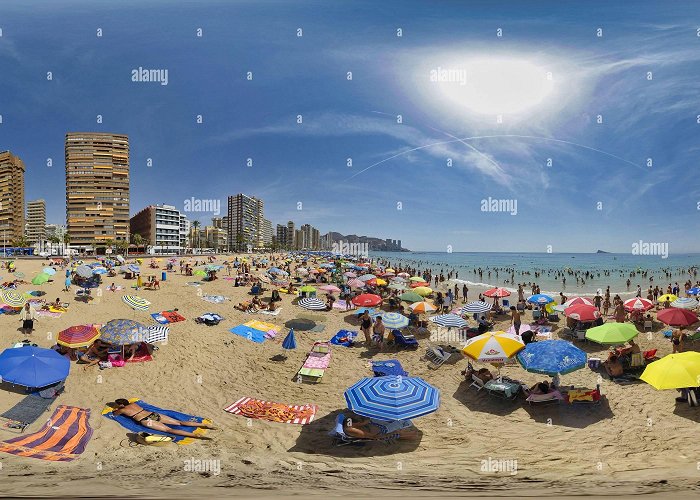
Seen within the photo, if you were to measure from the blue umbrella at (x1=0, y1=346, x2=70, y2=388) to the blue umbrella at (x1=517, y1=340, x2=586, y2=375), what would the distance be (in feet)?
39.0

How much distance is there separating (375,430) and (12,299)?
1871cm

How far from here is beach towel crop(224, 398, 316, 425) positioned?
8289 millimetres

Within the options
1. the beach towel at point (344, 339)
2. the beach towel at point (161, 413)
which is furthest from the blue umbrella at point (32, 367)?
the beach towel at point (344, 339)

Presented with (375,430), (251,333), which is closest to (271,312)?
(251,333)

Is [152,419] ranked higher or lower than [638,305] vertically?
lower

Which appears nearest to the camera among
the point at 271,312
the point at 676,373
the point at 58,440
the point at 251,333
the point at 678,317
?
the point at 58,440

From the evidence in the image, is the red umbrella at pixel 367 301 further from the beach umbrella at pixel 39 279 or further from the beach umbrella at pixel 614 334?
the beach umbrella at pixel 39 279

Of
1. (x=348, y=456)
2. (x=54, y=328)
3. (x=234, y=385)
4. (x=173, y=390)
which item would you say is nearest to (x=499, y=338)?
(x=348, y=456)

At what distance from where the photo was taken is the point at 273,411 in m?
8.63

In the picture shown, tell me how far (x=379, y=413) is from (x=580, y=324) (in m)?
13.0

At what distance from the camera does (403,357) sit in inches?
520

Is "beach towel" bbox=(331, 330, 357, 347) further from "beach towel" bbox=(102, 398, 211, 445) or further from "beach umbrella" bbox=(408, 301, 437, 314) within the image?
"beach towel" bbox=(102, 398, 211, 445)

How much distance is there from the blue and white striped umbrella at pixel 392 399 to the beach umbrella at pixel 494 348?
2656mm

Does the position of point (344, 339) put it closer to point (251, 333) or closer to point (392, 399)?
point (251, 333)
